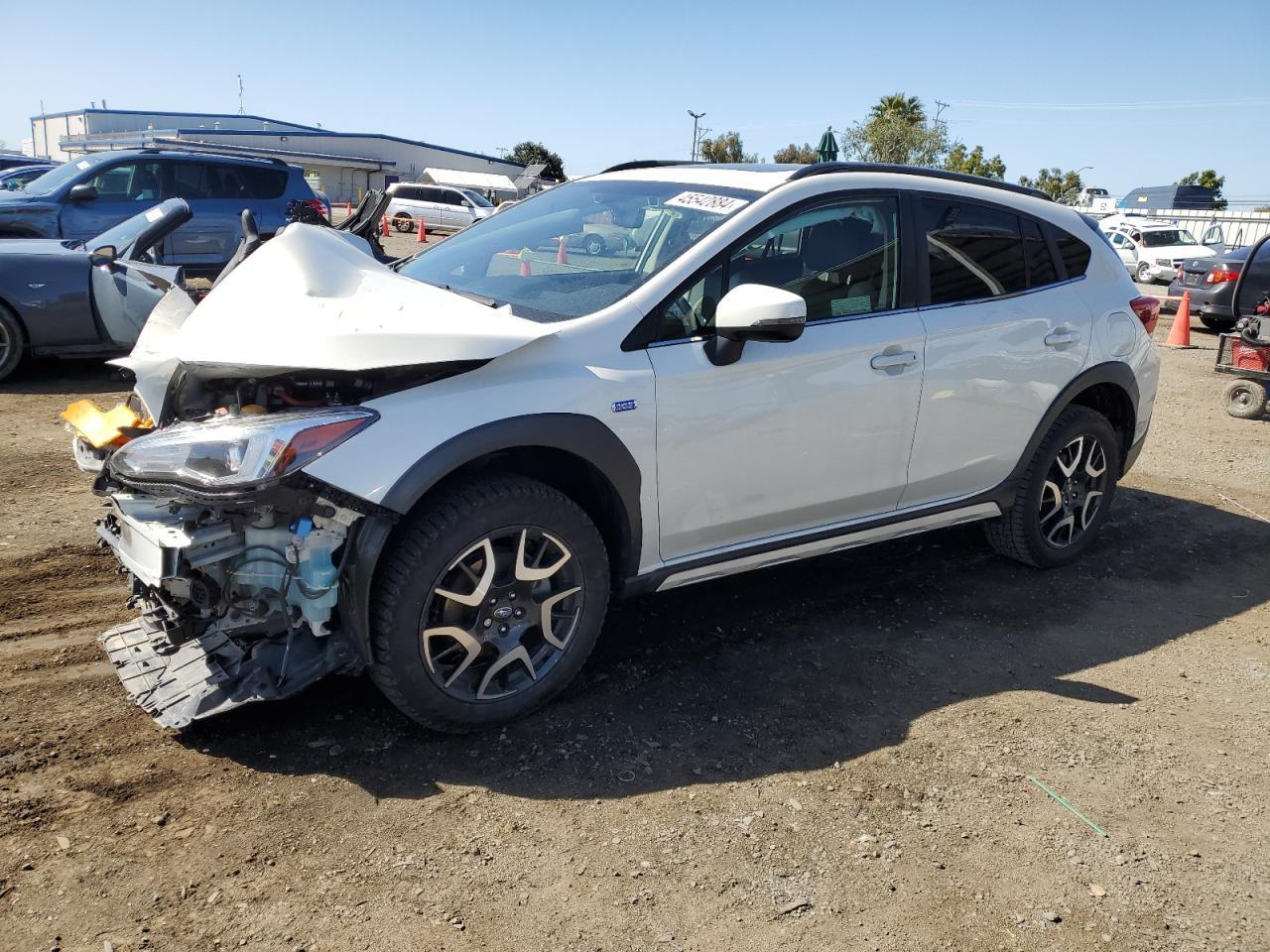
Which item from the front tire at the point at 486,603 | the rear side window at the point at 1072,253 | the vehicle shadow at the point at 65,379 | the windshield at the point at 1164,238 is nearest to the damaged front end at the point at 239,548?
the front tire at the point at 486,603

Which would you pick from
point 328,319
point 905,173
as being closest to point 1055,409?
point 905,173

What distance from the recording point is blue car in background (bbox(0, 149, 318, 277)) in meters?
11.3

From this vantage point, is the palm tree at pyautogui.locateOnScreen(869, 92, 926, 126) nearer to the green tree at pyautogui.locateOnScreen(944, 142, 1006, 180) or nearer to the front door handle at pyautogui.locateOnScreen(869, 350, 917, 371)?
the green tree at pyautogui.locateOnScreen(944, 142, 1006, 180)

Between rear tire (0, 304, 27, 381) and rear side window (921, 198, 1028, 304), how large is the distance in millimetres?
7170

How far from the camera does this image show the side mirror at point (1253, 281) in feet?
31.9

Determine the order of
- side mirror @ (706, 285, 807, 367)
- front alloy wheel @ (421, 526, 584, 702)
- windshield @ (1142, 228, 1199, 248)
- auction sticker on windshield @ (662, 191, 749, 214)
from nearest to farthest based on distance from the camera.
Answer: front alloy wheel @ (421, 526, 584, 702), side mirror @ (706, 285, 807, 367), auction sticker on windshield @ (662, 191, 749, 214), windshield @ (1142, 228, 1199, 248)

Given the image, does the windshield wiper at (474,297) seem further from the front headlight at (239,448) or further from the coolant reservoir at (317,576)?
the coolant reservoir at (317,576)

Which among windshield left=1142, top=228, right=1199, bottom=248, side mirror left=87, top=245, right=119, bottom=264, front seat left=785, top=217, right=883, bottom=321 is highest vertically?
windshield left=1142, top=228, right=1199, bottom=248

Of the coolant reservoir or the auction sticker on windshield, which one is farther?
the auction sticker on windshield

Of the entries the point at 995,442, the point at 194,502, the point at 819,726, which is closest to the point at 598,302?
the point at 194,502

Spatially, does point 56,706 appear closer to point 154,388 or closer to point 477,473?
point 154,388

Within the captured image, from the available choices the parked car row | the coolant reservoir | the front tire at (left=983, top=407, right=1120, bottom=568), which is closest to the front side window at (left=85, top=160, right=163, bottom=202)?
the coolant reservoir

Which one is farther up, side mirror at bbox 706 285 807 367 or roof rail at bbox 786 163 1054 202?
roof rail at bbox 786 163 1054 202

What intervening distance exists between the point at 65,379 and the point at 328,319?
21.9 feet
